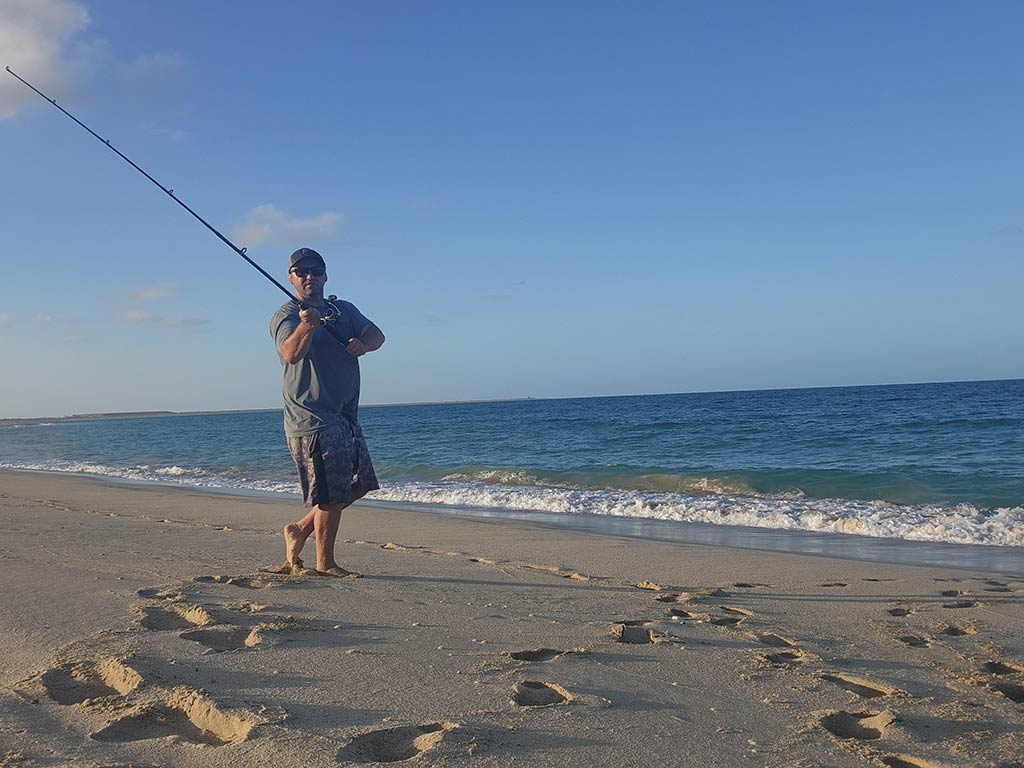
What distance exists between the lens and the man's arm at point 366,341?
14.3ft

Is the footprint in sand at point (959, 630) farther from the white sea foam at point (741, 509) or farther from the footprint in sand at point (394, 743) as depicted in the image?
the white sea foam at point (741, 509)

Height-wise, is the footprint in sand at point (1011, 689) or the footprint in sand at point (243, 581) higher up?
the footprint in sand at point (243, 581)

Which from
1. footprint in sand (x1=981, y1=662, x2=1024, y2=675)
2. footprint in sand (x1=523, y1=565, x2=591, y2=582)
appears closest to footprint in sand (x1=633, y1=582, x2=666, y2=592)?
footprint in sand (x1=523, y1=565, x2=591, y2=582)

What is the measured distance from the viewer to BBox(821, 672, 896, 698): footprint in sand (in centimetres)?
273

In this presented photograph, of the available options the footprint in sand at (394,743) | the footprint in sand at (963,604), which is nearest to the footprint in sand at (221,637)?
the footprint in sand at (394,743)

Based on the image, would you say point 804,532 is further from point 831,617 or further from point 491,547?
point 831,617

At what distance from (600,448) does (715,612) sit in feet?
63.1

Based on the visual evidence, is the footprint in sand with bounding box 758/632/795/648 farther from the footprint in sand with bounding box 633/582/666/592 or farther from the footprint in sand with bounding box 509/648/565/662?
the footprint in sand with bounding box 633/582/666/592

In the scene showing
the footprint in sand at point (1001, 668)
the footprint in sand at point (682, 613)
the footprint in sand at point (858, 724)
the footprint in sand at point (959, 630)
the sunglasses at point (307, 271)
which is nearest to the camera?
the footprint in sand at point (858, 724)

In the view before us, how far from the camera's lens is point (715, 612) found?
13.1 ft

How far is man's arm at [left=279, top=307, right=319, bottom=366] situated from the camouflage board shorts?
0.44 meters

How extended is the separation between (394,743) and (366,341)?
2568mm

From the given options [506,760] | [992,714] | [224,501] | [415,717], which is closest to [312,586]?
[415,717]

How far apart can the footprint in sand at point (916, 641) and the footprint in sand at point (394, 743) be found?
2.17 metres
